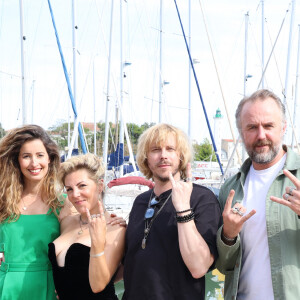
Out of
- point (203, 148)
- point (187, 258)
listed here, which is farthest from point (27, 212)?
point (203, 148)

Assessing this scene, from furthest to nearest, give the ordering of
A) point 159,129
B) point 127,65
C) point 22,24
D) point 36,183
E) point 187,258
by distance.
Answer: point 127,65 → point 22,24 → point 36,183 → point 159,129 → point 187,258

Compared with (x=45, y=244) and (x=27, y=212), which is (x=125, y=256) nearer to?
(x=45, y=244)

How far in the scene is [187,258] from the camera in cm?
207

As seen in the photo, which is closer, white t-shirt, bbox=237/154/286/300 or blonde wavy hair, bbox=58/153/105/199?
white t-shirt, bbox=237/154/286/300

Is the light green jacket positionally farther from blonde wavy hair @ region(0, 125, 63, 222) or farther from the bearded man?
blonde wavy hair @ region(0, 125, 63, 222)

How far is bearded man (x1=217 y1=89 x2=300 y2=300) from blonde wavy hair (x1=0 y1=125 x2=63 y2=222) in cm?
150

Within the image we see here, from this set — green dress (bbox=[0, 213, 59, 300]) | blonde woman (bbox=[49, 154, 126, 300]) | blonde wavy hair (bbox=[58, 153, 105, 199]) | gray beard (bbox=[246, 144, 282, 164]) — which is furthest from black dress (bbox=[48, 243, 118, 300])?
gray beard (bbox=[246, 144, 282, 164])

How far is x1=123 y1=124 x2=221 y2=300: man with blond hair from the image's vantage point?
2.10m

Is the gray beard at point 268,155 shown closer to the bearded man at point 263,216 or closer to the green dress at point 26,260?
the bearded man at point 263,216

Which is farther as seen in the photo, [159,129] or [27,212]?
[27,212]

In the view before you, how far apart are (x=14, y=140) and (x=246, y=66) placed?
18.3 m

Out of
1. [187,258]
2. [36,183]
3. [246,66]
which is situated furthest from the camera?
[246,66]

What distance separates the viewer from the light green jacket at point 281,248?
215 cm

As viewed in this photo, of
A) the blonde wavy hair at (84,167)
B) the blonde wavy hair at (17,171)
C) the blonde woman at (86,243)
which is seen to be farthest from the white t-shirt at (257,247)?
the blonde wavy hair at (17,171)
